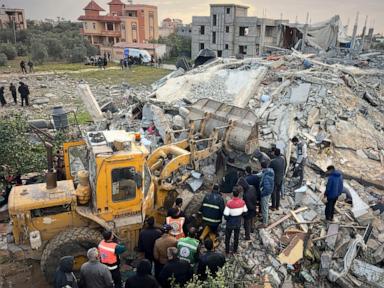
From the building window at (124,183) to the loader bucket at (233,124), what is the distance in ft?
10.0

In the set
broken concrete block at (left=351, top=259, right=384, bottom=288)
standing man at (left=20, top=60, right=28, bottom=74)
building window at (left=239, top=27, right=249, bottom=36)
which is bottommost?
broken concrete block at (left=351, top=259, right=384, bottom=288)

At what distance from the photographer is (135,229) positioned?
241 inches

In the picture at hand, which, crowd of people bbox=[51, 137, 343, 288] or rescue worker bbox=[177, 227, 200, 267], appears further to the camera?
rescue worker bbox=[177, 227, 200, 267]

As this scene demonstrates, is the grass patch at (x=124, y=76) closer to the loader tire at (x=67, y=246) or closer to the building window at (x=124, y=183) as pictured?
the building window at (x=124, y=183)

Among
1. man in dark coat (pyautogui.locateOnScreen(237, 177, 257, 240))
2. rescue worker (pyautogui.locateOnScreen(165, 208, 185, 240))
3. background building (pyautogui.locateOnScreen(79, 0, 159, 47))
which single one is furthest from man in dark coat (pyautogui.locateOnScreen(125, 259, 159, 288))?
background building (pyautogui.locateOnScreen(79, 0, 159, 47))

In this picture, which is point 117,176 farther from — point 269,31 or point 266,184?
point 269,31

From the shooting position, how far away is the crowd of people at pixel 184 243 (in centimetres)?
470

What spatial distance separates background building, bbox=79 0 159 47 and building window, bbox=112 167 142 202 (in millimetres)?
Result: 45797

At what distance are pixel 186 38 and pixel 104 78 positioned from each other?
26.2 metres

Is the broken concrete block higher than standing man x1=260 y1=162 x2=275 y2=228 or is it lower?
lower

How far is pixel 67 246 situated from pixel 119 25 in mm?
48218

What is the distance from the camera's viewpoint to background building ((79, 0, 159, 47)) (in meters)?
48.5

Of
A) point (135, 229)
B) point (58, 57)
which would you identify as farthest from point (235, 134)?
point (58, 57)

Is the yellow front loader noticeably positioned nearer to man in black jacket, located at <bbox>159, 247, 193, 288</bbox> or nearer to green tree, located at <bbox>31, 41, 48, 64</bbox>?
man in black jacket, located at <bbox>159, 247, 193, 288</bbox>
